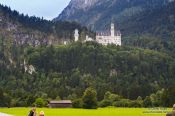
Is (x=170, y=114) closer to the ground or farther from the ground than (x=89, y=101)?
farther from the ground

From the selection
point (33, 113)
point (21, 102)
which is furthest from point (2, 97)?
point (33, 113)

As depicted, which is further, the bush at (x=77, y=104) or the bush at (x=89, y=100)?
the bush at (x=77, y=104)

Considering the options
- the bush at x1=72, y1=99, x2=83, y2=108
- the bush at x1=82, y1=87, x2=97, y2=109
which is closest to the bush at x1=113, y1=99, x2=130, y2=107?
the bush at x1=72, y1=99, x2=83, y2=108

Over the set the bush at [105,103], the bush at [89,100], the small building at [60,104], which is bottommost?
the bush at [105,103]

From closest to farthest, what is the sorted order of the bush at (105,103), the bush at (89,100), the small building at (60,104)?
1. the bush at (89,100)
2. the small building at (60,104)
3. the bush at (105,103)

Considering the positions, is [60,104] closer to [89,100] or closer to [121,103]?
[89,100]

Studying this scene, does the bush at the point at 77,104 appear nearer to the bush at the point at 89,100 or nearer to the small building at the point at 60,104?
the small building at the point at 60,104

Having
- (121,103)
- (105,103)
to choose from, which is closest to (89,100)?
(105,103)

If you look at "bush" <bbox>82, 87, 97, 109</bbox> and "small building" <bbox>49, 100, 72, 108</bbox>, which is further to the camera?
"small building" <bbox>49, 100, 72, 108</bbox>

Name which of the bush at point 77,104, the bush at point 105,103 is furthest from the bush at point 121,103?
the bush at point 77,104

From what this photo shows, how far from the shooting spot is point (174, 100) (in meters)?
155

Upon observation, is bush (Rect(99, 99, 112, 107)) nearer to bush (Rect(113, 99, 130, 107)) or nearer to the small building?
bush (Rect(113, 99, 130, 107))

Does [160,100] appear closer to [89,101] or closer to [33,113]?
[89,101]

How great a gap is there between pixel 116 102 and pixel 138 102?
8135 mm
